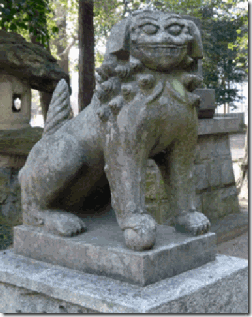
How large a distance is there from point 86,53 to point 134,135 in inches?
224

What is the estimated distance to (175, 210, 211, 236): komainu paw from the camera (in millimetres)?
2047

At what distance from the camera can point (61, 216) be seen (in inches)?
85.2

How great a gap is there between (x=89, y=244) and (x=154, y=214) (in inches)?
107

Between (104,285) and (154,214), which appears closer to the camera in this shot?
(104,285)

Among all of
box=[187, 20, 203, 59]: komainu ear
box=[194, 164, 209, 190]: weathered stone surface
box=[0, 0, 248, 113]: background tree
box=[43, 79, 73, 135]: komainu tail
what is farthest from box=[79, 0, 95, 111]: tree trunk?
box=[187, 20, 203, 59]: komainu ear

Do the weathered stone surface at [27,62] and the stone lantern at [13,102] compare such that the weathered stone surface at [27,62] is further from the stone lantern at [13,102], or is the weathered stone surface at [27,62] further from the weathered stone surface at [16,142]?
the weathered stone surface at [16,142]

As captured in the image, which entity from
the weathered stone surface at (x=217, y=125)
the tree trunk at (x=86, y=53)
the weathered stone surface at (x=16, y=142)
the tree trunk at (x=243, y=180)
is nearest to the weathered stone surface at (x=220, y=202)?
the weathered stone surface at (x=217, y=125)

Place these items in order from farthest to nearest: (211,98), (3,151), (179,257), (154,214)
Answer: (3,151), (211,98), (154,214), (179,257)

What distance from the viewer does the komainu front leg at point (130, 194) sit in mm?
1842

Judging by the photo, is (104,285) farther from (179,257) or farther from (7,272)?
(7,272)

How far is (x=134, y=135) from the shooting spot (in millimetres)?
1869

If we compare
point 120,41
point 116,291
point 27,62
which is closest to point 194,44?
point 120,41

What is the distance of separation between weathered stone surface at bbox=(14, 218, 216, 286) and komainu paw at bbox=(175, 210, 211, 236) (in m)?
0.03

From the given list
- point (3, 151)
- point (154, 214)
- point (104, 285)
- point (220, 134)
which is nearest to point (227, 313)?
point (104, 285)
